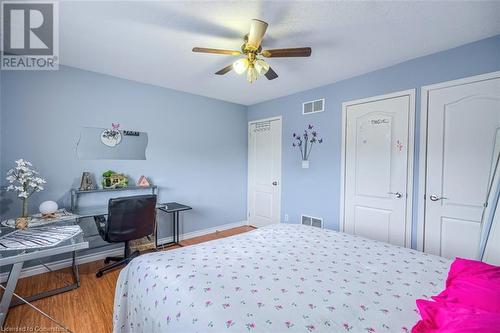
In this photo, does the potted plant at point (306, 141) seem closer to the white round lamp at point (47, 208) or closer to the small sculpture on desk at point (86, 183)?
the small sculpture on desk at point (86, 183)

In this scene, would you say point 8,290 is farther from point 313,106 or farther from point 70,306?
point 313,106

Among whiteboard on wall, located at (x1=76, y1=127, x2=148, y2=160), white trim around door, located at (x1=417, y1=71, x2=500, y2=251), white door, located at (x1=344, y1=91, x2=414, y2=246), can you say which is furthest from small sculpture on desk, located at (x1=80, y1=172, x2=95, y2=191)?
white trim around door, located at (x1=417, y1=71, x2=500, y2=251)

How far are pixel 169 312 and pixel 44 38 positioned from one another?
2.55 metres

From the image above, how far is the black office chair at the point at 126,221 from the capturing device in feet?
8.20

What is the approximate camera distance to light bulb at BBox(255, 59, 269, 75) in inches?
78.0

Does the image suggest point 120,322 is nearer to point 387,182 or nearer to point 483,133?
point 387,182

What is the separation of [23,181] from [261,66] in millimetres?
2525

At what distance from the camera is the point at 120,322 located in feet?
4.97

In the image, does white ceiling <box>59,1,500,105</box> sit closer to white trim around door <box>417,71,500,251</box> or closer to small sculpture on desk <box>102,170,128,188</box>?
white trim around door <box>417,71,500,251</box>

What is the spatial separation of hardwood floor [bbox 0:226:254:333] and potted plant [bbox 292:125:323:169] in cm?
286

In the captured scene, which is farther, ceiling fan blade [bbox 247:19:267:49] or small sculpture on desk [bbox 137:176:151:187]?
small sculpture on desk [bbox 137:176:151:187]

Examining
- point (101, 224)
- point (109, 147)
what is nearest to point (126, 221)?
point (101, 224)

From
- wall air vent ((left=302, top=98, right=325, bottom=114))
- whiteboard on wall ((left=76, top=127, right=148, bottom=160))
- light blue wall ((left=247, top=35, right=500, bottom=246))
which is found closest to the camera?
light blue wall ((left=247, top=35, right=500, bottom=246))

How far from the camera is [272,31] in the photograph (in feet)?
6.49
